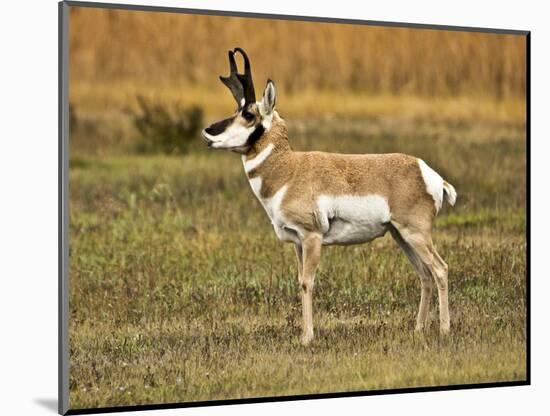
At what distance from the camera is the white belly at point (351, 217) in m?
13.7

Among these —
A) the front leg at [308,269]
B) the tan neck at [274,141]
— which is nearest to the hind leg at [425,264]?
the front leg at [308,269]

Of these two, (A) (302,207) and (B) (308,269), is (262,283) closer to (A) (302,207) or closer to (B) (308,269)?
(B) (308,269)

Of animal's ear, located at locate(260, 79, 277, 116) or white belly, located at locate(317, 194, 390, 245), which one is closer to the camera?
animal's ear, located at locate(260, 79, 277, 116)

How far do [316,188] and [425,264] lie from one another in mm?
1297

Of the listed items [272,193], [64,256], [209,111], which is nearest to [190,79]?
[209,111]

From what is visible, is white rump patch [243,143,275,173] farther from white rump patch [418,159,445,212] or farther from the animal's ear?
white rump patch [418,159,445,212]

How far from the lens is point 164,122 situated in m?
15.2

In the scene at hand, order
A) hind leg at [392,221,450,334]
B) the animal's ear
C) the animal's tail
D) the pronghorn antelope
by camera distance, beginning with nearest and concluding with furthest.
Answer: the animal's ear < the pronghorn antelope < hind leg at [392,221,450,334] < the animal's tail

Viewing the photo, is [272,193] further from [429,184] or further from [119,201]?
[119,201]

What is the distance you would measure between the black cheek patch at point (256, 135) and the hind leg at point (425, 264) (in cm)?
142

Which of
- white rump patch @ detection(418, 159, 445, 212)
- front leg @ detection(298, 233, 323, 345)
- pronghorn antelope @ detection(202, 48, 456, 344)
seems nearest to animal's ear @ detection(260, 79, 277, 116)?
pronghorn antelope @ detection(202, 48, 456, 344)

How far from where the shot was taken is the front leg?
13.6 m

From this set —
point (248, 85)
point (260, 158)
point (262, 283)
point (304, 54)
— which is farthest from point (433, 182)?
point (262, 283)

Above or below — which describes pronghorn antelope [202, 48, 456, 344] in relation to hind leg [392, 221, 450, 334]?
above
